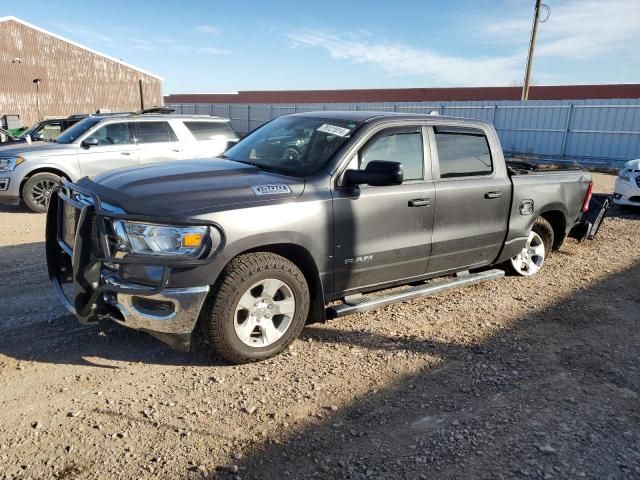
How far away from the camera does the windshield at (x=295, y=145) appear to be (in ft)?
13.6

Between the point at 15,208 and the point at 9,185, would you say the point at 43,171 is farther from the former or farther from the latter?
the point at 15,208

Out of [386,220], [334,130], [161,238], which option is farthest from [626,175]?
[161,238]

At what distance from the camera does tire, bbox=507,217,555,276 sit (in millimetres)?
5945

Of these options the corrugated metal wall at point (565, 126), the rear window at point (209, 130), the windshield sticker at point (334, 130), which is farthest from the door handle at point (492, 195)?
the corrugated metal wall at point (565, 126)

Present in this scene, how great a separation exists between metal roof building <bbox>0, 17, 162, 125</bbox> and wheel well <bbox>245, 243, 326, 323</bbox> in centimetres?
3322

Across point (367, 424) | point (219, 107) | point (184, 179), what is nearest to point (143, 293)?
point (184, 179)

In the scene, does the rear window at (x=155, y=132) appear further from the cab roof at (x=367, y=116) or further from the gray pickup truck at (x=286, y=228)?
the cab roof at (x=367, y=116)

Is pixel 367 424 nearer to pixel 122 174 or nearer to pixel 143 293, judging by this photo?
pixel 143 293

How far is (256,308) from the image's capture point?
3.66 m

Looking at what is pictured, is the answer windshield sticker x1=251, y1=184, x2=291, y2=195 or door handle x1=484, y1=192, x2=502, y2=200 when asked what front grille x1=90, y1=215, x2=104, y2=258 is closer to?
windshield sticker x1=251, y1=184, x2=291, y2=195

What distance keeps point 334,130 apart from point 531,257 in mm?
3270

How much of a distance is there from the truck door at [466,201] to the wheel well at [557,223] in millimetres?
1220

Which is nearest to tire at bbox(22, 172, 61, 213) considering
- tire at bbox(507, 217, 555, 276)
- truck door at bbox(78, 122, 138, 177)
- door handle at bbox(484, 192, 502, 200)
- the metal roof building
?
truck door at bbox(78, 122, 138, 177)

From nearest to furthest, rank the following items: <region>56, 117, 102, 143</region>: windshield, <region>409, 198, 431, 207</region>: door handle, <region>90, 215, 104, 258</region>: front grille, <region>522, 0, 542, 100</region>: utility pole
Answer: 1. <region>90, 215, 104, 258</region>: front grille
2. <region>409, 198, 431, 207</region>: door handle
3. <region>56, 117, 102, 143</region>: windshield
4. <region>522, 0, 542, 100</region>: utility pole
